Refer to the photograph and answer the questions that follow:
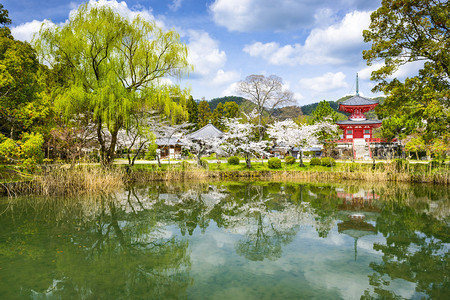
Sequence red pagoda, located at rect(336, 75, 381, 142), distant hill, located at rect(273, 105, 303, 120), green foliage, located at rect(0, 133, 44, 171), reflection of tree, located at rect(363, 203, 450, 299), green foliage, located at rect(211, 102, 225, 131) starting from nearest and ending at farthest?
reflection of tree, located at rect(363, 203, 450, 299)
green foliage, located at rect(0, 133, 44, 171)
distant hill, located at rect(273, 105, 303, 120)
red pagoda, located at rect(336, 75, 381, 142)
green foliage, located at rect(211, 102, 225, 131)

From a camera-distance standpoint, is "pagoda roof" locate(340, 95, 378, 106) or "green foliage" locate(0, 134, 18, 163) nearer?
"green foliage" locate(0, 134, 18, 163)

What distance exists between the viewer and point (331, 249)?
5.48m

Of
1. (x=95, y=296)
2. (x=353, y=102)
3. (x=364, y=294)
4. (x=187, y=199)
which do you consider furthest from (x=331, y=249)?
(x=353, y=102)

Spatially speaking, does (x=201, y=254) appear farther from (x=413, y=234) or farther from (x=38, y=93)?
(x=38, y=93)

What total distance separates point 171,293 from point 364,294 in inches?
102

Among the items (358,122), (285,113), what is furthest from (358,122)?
(285,113)

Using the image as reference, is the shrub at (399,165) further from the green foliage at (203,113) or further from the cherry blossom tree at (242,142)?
the green foliage at (203,113)

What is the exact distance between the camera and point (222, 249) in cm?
550

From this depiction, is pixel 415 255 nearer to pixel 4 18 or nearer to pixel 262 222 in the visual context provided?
pixel 262 222

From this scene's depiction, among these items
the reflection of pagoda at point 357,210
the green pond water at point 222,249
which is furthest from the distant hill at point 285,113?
the green pond water at point 222,249

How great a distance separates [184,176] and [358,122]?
1969 cm

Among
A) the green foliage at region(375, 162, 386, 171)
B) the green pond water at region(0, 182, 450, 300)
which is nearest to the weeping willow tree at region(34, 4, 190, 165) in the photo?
the green pond water at region(0, 182, 450, 300)

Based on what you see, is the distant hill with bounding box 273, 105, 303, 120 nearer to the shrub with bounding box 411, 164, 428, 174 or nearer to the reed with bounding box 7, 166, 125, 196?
the shrub with bounding box 411, 164, 428, 174

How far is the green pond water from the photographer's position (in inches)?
153
